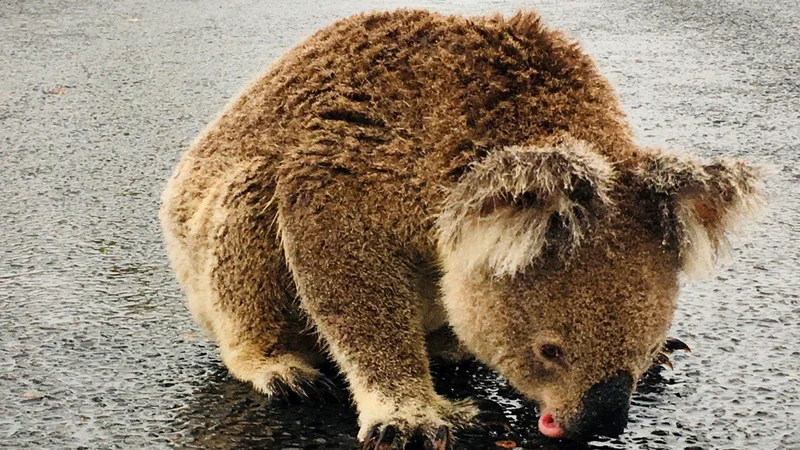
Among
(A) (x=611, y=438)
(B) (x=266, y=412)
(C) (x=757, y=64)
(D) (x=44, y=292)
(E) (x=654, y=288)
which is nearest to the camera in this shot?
(E) (x=654, y=288)

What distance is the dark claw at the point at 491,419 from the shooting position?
123 inches

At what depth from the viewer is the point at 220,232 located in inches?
135

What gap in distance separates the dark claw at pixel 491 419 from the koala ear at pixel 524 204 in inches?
19.8

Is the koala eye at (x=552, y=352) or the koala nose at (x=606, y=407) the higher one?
the koala eye at (x=552, y=352)

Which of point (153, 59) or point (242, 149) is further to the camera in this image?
point (153, 59)

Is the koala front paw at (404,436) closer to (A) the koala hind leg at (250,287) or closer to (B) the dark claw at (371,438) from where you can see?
(B) the dark claw at (371,438)

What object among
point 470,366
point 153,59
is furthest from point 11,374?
point 153,59

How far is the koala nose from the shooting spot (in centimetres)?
275

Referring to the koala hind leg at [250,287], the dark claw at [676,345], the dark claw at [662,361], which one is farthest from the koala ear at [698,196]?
the koala hind leg at [250,287]

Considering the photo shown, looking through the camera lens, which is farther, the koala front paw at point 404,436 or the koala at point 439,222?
the koala front paw at point 404,436

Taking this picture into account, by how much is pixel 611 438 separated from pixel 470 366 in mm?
687

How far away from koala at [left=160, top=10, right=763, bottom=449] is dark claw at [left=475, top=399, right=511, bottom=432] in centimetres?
1

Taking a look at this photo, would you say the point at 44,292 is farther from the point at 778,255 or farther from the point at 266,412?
the point at 778,255

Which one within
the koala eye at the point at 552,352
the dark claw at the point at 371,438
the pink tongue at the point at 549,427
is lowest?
the dark claw at the point at 371,438
